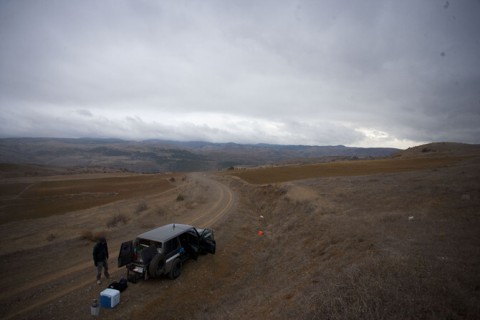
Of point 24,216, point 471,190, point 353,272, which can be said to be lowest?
point 24,216

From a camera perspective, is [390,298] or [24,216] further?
[24,216]

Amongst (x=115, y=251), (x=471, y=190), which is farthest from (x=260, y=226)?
(x=471, y=190)

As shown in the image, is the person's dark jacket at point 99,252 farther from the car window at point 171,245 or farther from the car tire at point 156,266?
the car window at point 171,245

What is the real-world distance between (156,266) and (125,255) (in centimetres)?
144

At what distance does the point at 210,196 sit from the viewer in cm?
3459

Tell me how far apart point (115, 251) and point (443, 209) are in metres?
19.7

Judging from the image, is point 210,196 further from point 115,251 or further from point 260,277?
point 260,277

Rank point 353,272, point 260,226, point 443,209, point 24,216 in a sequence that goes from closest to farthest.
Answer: point 353,272
point 443,209
point 260,226
point 24,216

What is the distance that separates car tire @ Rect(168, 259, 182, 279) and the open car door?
6.24ft

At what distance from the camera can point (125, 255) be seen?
10852 millimetres

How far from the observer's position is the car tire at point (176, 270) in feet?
38.2

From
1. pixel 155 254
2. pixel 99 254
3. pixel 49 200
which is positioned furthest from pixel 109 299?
pixel 49 200

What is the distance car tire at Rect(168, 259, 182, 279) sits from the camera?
11.6m

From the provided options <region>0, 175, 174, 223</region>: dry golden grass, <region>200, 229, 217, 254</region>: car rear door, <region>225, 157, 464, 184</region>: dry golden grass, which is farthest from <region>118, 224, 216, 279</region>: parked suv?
<region>225, 157, 464, 184</region>: dry golden grass
